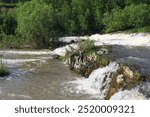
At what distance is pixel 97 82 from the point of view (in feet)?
76.0

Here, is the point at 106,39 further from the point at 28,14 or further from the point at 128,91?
the point at 128,91

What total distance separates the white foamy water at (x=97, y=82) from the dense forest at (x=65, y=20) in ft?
65.7

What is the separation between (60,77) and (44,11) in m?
20.3

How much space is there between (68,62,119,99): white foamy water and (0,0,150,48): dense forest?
65.7 feet

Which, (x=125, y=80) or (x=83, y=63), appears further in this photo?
(x=83, y=63)

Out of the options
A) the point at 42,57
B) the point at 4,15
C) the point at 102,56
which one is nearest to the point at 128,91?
the point at 102,56

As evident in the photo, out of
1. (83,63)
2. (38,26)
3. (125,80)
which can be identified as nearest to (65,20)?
(38,26)

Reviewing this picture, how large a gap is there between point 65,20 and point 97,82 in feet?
111

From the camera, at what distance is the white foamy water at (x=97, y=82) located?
2150 cm

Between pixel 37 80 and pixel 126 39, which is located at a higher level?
pixel 37 80

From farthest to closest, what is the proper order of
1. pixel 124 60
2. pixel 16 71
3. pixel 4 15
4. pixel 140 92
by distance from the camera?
pixel 4 15 < pixel 16 71 < pixel 124 60 < pixel 140 92

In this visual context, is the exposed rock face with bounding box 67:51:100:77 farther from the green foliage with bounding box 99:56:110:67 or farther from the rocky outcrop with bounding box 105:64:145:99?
the rocky outcrop with bounding box 105:64:145:99

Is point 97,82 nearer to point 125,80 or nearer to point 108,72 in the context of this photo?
point 108,72

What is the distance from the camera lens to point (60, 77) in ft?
83.7
